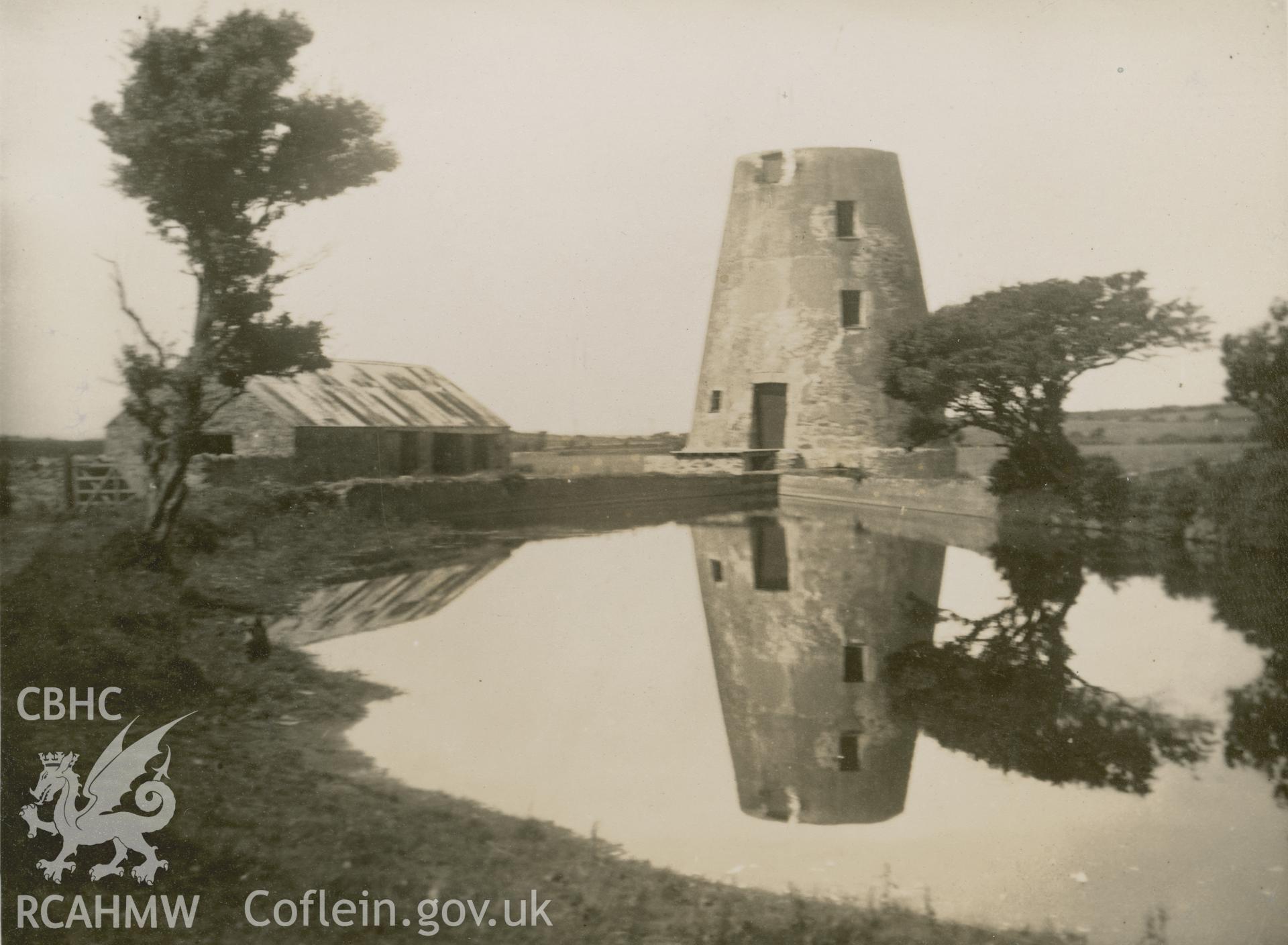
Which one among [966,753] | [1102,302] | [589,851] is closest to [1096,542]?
[1102,302]

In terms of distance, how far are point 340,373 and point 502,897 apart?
3.44m

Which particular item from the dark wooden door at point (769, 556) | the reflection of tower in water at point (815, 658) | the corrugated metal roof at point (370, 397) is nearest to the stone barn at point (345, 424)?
the corrugated metal roof at point (370, 397)

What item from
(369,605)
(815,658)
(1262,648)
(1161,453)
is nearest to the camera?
(369,605)

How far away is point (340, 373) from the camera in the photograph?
6.22 m

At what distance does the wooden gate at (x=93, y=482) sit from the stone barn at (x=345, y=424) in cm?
18

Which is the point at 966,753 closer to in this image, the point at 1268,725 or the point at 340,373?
the point at 1268,725

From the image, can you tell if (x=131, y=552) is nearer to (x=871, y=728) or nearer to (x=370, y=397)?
(x=370, y=397)

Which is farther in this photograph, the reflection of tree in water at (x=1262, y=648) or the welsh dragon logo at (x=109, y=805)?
the reflection of tree in water at (x=1262, y=648)

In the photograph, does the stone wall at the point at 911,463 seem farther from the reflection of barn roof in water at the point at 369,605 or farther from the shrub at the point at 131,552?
the shrub at the point at 131,552

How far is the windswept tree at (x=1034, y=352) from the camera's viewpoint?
6.14m

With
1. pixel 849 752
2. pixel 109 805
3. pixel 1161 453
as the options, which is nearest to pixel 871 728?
pixel 849 752

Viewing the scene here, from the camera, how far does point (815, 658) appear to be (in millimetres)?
5902

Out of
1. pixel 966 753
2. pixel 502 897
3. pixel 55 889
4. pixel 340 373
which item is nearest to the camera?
pixel 502 897

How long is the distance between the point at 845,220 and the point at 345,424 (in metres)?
8.51
